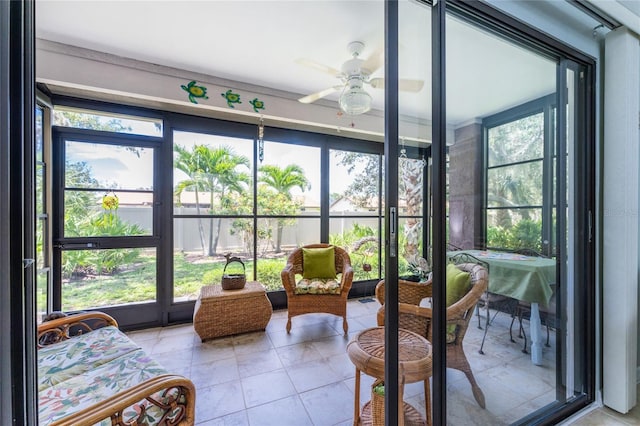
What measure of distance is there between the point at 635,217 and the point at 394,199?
174 cm

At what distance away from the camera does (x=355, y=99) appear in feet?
8.17

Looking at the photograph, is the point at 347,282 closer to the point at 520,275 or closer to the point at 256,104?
the point at 520,275

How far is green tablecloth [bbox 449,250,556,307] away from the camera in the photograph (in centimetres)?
153

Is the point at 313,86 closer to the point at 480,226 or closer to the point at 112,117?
the point at 112,117

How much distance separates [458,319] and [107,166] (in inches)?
143

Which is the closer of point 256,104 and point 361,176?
point 256,104

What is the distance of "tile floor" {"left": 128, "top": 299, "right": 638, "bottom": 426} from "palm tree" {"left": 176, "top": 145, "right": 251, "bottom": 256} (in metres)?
1.35

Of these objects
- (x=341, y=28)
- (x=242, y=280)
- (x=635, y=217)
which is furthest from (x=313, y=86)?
(x=635, y=217)

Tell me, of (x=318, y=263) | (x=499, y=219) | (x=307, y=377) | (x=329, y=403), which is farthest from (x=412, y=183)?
(x=318, y=263)

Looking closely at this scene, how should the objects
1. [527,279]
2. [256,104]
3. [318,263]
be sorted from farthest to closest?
[318,263], [256,104], [527,279]

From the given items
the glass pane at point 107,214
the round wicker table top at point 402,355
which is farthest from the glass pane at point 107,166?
the round wicker table top at point 402,355

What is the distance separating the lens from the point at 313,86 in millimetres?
3170

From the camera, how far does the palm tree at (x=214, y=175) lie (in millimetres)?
3330

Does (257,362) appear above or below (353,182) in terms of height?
below
